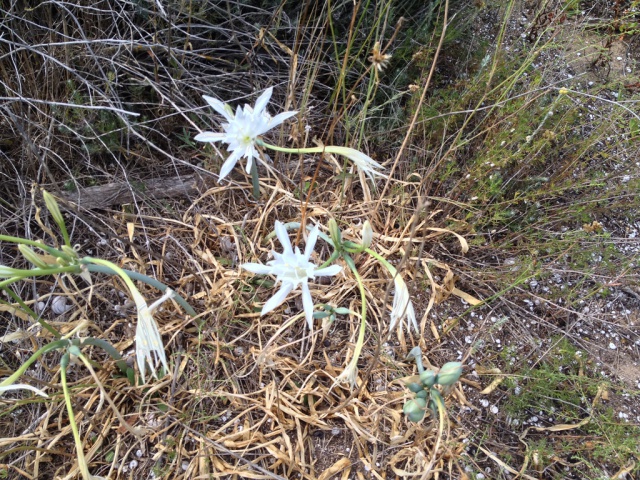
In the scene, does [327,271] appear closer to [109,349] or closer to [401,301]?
[401,301]

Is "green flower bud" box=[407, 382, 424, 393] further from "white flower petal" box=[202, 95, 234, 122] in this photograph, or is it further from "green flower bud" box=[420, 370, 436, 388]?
"white flower petal" box=[202, 95, 234, 122]

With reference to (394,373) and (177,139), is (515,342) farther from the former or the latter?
(177,139)

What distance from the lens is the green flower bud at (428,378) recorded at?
106cm

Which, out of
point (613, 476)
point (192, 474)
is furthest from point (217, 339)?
point (613, 476)

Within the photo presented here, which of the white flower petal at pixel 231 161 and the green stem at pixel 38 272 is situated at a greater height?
the white flower petal at pixel 231 161

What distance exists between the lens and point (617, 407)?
154 cm

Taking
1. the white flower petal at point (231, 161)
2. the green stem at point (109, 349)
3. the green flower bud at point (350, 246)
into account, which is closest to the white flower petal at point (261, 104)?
the white flower petal at point (231, 161)

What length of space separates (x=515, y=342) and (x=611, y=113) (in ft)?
3.73

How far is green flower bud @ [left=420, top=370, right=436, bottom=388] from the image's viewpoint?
106 cm

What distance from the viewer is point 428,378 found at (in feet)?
3.47

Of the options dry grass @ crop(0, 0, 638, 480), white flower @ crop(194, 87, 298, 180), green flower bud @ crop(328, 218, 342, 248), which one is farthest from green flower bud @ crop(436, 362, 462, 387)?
white flower @ crop(194, 87, 298, 180)

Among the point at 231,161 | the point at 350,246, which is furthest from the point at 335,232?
the point at 231,161

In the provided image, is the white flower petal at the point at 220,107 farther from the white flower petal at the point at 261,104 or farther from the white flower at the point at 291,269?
the white flower at the point at 291,269

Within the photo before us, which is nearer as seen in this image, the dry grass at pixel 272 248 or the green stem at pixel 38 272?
the green stem at pixel 38 272
